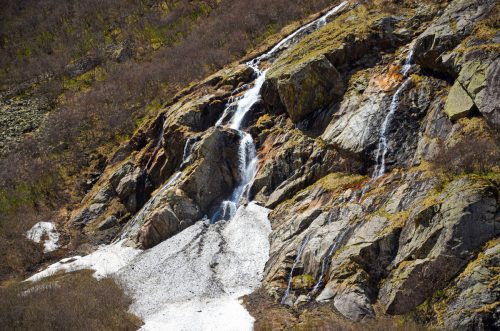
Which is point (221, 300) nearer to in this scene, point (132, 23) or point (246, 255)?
point (246, 255)

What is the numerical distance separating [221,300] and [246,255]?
3887mm

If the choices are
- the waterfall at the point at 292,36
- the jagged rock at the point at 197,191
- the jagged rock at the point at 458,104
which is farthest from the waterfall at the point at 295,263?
the waterfall at the point at 292,36

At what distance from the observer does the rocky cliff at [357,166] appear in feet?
50.4

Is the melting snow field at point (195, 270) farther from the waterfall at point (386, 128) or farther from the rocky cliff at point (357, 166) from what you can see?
the waterfall at point (386, 128)

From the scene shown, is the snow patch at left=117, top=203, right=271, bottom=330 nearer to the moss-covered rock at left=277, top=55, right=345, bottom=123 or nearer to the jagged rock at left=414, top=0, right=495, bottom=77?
the moss-covered rock at left=277, top=55, right=345, bottom=123

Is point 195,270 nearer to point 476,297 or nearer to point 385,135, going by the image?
point 385,135

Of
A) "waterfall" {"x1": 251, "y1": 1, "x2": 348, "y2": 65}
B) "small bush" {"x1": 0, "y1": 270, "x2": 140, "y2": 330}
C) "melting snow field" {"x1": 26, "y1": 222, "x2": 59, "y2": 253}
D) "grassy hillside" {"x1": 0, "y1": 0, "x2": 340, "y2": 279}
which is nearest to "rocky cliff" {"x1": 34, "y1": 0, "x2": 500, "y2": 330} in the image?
"waterfall" {"x1": 251, "y1": 1, "x2": 348, "y2": 65}

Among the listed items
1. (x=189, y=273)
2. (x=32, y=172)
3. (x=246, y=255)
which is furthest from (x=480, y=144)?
(x=32, y=172)

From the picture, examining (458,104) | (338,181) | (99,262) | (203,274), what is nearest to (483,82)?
(458,104)

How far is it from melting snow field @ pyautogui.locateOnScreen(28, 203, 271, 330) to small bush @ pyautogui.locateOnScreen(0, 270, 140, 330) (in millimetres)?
1074

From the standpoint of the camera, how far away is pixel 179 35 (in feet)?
219

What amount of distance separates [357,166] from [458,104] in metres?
5.89

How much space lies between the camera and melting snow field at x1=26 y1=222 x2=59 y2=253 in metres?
31.4

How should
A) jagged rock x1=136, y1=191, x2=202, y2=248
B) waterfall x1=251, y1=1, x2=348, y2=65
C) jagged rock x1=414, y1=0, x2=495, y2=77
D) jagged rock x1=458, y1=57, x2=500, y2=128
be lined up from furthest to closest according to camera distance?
waterfall x1=251, y1=1, x2=348, y2=65
jagged rock x1=136, y1=191, x2=202, y2=248
jagged rock x1=414, y1=0, x2=495, y2=77
jagged rock x1=458, y1=57, x2=500, y2=128
